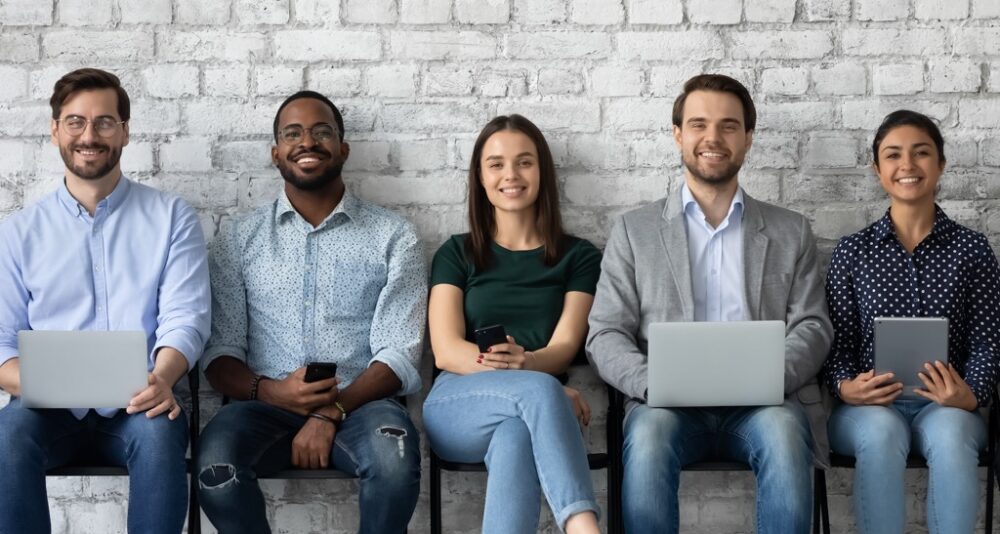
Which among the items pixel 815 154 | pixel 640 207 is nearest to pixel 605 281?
pixel 640 207

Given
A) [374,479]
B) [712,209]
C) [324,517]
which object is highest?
[712,209]

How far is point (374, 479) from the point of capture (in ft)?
9.12

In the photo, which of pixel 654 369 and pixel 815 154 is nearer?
pixel 654 369

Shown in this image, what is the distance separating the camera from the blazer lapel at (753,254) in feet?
10.1

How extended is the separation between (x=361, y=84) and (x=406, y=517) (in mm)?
1270

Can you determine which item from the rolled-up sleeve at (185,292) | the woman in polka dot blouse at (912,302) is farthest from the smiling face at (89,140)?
the woman in polka dot blouse at (912,302)

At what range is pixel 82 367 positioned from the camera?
270 centimetres

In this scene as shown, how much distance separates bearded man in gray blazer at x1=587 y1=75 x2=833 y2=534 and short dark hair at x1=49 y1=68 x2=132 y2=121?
1367mm

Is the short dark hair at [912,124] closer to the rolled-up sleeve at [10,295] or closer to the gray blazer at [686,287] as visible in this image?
the gray blazer at [686,287]

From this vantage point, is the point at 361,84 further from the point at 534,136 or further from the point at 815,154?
the point at 815,154

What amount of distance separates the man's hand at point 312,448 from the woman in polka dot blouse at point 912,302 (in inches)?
50.1

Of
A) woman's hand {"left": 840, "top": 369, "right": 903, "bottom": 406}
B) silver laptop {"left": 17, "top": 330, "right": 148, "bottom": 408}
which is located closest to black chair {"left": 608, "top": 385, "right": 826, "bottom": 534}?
woman's hand {"left": 840, "top": 369, "right": 903, "bottom": 406}

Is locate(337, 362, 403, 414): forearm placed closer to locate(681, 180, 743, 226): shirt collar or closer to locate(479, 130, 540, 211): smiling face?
locate(479, 130, 540, 211): smiling face

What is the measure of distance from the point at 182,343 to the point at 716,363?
4.27 feet
